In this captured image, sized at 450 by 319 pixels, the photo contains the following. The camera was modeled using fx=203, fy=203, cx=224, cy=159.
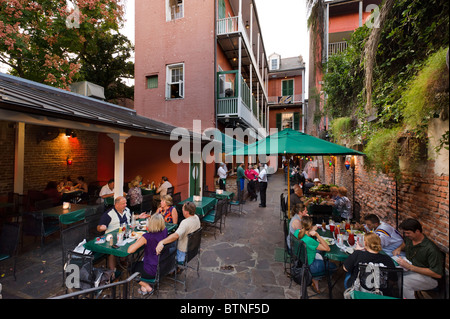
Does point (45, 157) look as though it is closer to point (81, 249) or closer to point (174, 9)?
point (81, 249)

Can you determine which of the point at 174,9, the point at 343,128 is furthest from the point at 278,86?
the point at 343,128

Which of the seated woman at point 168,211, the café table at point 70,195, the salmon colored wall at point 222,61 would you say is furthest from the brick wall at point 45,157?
the salmon colored wall at point 222,61

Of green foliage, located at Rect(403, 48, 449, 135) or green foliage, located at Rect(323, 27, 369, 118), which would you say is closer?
green foliage, located at Rect(403, 48, 449, 135)

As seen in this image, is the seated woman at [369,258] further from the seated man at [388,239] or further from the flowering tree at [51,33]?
the flowering tree at [51,33]

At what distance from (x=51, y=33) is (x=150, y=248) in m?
12.3

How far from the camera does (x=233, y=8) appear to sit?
13195 millimetres

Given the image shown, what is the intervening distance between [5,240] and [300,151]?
211 inches

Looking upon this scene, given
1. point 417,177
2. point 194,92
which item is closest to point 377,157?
point 417,177

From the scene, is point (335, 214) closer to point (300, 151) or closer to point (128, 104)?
point (300, 151)

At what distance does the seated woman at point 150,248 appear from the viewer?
10.0 ft

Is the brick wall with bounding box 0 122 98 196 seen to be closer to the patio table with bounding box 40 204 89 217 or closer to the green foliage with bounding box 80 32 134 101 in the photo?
the patio table with bounding box 40 204 89 217

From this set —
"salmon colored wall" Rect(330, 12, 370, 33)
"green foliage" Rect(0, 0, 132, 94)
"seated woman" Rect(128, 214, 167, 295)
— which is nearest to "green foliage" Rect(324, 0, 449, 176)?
"seated woman" Rect(128, 214, 167, 295)

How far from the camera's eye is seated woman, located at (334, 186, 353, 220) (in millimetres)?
5516

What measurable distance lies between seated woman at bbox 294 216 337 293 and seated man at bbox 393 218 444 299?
0.92 m
